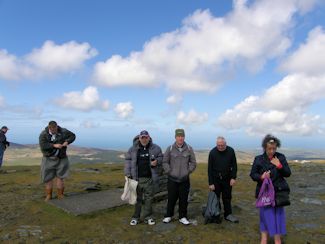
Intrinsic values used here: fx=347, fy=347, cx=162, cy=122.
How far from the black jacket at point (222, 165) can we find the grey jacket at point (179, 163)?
0.65m

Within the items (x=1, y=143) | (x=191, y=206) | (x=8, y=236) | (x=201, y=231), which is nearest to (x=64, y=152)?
(x=8, y=236)

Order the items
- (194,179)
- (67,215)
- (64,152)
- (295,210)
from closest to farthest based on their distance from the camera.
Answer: (67,215) → (295,210) → (64,152) → (194,179)

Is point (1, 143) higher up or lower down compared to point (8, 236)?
higher up

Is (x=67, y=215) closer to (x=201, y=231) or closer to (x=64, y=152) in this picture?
(x=64, y=152)

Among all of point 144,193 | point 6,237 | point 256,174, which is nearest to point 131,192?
point 144,193

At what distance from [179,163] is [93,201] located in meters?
4.69

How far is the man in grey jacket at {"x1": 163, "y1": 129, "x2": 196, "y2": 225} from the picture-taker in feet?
36.1

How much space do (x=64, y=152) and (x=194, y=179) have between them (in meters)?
9.47

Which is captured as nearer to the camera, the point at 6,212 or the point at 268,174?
the point at 268,174

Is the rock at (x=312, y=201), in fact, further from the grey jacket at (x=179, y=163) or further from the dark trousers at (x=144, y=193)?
the dark trousers at (x=144, y=193)

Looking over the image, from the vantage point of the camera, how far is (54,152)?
13922 millimetres

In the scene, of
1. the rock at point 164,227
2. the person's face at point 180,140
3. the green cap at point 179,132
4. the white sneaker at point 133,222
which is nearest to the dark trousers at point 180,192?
the rock at point 164,227

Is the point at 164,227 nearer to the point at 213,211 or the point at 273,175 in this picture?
the point at 213,211

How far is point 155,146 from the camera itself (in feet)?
37.2
